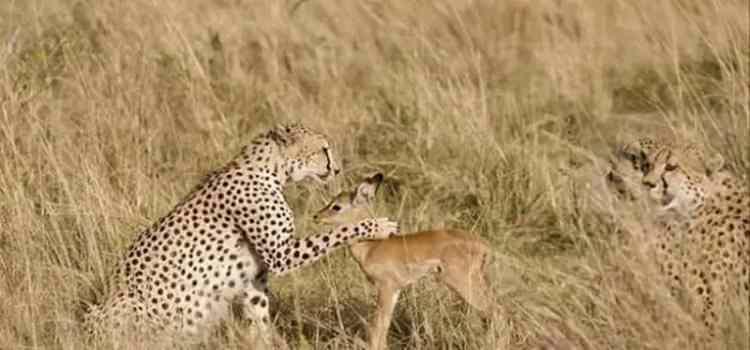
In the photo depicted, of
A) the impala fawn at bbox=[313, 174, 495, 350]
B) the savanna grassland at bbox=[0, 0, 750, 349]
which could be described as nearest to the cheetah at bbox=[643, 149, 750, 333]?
the savanna grassland at bbox=[0, 0, 750, 349]

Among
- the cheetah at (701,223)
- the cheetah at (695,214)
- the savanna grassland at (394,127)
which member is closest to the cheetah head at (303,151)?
the savanna grassland at (394,127)

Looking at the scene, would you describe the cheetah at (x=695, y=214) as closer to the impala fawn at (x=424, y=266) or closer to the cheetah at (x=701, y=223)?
the cheetah at (x=701, y=223)

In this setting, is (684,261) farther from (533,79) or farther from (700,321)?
(533,79)

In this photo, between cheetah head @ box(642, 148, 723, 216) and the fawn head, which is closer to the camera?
cheetah head @ box(642, 148, 723, 216)

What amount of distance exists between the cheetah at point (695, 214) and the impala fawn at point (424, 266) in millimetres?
539

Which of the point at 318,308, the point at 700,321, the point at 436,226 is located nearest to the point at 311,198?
the point at 436,226

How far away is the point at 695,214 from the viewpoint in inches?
218

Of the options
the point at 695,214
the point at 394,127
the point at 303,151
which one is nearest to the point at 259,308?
the point at 303,151

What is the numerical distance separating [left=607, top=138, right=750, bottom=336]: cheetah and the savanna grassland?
213 millimetres

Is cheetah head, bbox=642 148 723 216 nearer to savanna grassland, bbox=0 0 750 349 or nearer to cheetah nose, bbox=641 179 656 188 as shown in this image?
cheetah nose, bbox=641 179 656 188

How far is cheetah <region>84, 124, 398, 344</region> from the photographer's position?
611cm

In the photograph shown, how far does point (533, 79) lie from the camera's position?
8664 mm

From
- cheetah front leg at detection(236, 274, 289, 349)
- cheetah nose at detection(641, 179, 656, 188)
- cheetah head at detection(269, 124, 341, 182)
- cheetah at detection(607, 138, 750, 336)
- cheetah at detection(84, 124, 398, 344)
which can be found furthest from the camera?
cheetah head at detection(269, 124, 341, 182)

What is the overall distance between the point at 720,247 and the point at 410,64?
323 cm
